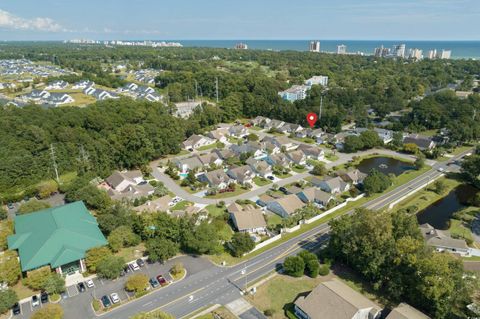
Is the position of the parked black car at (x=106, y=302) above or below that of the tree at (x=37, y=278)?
below

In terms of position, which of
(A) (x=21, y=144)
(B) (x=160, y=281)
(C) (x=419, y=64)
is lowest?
(B) (x=160, y=281)

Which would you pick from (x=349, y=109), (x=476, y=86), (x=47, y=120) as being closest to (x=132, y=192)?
(x=47, y=120)

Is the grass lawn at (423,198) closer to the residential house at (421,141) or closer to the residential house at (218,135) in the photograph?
the residential house at (421,141)

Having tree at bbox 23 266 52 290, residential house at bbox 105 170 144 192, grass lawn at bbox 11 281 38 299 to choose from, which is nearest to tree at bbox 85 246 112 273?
tree at bbox 23 266 52 290

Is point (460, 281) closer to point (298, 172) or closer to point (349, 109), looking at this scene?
point (298, 172)

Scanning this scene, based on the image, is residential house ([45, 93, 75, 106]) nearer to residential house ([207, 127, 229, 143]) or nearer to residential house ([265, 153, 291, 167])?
residential house ([207, 127, 229, 143])

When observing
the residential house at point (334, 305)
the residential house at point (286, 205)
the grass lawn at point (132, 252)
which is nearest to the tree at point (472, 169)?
the residential house at point (286, 205)

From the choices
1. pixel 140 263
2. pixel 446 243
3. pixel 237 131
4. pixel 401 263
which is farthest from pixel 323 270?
pixel 237 131
